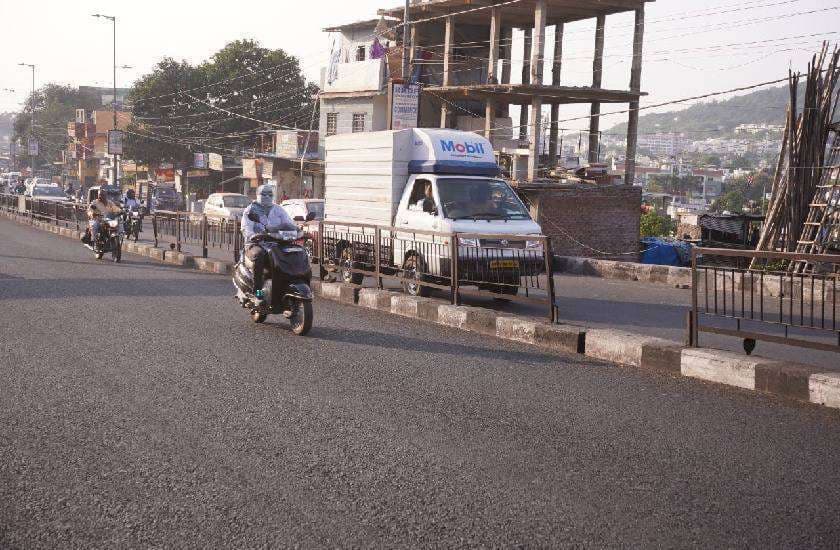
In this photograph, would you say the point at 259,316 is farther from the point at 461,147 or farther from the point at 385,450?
the point at 385,450

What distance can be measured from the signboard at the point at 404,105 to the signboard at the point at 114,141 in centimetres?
3192

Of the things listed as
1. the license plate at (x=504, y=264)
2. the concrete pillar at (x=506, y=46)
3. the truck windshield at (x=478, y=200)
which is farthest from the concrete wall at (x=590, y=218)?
the license plate at (x=504, y=264)

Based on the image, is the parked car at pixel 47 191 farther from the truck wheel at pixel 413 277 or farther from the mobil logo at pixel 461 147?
the truck wheel at pixel 413 277

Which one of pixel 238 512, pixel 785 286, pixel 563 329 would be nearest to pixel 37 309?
pixel 563 329

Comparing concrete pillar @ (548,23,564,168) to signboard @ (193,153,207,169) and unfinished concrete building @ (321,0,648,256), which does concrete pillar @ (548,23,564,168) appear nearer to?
unfinished concrete building @ (321,0,648,256)

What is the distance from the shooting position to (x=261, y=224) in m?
10.2

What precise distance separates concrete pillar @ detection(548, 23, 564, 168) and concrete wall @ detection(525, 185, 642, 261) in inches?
142

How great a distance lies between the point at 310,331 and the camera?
32.6 ft

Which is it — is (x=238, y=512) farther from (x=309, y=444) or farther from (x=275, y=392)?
(x=275, y=392)

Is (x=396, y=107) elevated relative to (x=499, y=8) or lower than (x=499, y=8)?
lower

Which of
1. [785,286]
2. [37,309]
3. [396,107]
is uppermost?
[396,107]

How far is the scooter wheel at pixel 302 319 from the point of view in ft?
31.7

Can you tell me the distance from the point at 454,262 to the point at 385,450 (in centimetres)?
660

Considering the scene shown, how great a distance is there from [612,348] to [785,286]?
5.58 feet
